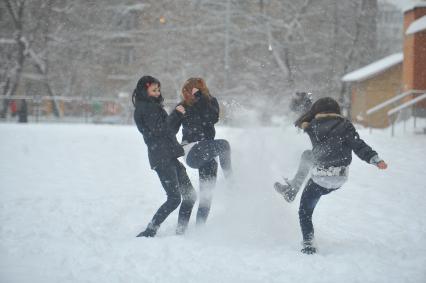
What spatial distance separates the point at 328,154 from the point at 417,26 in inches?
619

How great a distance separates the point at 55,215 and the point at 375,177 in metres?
6.21

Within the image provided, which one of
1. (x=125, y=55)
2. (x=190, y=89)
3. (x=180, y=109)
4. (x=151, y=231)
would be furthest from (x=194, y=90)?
(x=125, y=55)

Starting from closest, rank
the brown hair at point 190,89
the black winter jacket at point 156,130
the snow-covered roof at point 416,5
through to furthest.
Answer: the black winter jacket at point 156,130
the brown hair at point 190,89
the snow-covered roof at point 416,5

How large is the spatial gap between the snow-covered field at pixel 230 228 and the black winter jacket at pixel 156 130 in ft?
3.37

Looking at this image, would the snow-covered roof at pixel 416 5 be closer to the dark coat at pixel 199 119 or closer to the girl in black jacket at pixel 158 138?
the dark coat at pixel 199 119

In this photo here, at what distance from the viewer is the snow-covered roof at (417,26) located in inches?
739

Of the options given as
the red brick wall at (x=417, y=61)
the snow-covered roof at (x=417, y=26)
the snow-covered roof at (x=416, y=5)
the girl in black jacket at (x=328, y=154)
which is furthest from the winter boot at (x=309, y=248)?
the snow-covered roof at (x=416, y=5)

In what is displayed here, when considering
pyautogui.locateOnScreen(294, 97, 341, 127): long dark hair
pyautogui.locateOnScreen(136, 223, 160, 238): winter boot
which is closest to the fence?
pyautogui.locateOnScreen(136, 223, 160, 238): winter boot

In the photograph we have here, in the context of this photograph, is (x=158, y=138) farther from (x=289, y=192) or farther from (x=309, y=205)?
(x=309, y=205)

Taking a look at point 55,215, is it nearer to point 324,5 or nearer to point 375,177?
point 375,177

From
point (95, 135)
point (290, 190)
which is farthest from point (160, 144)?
point (95, 135)

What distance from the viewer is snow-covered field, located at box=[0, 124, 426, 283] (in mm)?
5195

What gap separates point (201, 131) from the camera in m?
6.50

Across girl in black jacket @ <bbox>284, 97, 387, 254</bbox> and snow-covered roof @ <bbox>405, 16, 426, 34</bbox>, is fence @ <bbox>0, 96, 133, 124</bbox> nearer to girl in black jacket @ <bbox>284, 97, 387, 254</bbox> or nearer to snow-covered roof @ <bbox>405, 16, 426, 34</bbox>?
snow-covered roof @ <bbox>405, 16, 426, 34</bbox>
